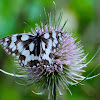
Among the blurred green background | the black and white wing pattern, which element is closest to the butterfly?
the black and white wing pattern

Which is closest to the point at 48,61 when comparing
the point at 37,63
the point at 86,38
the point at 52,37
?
the point at 37,63

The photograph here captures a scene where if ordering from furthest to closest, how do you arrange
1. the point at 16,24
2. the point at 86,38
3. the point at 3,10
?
the point at 86,38 < the point at 16,24 < the point at 3,10

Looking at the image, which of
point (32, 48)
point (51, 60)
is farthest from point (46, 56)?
point (32, 48)

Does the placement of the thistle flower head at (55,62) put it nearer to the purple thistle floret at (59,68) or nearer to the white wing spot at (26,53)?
the purple thistle floret at (59,68)

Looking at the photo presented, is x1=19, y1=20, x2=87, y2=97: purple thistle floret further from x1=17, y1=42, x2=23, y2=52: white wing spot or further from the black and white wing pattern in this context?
x1=17, y1=42, x2=23, y2=52: white wing spot

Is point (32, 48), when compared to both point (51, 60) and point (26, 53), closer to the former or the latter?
point (26, 53)

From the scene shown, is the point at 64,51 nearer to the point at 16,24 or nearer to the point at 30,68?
the point at 30,68
